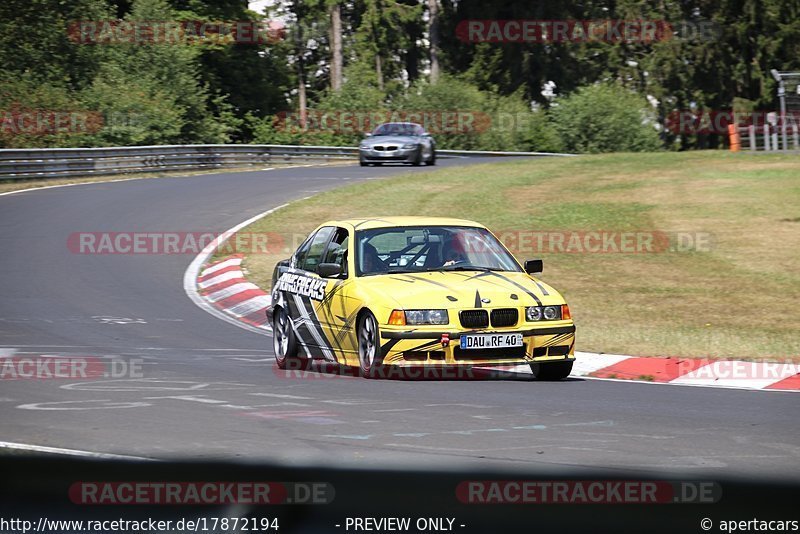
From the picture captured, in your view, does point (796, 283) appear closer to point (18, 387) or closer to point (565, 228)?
point (565, 228)

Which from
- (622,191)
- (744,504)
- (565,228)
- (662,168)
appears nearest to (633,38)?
(662,168)

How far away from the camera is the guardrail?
31.7 meters

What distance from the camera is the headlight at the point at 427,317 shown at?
32.6 feet

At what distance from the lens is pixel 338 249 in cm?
1136

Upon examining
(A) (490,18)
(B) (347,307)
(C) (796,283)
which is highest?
(A) (490,18)

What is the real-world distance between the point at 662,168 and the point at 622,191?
4.57 m

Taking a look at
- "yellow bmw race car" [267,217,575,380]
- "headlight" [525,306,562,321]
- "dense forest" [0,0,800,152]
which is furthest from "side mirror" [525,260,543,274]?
"dense forest" [0,0,800,152]

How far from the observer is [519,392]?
31.3 ft

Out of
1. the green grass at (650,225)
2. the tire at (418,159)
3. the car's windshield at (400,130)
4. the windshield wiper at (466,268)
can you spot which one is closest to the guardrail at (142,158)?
the car's windshield at (400,130)

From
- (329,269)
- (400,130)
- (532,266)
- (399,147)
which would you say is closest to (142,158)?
(399,147)

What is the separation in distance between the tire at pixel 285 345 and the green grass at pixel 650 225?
118 inches

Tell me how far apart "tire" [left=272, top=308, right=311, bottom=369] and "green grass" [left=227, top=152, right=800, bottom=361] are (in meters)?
3.01

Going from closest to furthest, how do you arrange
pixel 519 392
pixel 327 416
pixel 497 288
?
1. pixel 327 416
2. pixel 519 392
3. pixel 497 288

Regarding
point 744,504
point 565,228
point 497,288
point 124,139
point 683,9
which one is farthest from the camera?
point 683,9
